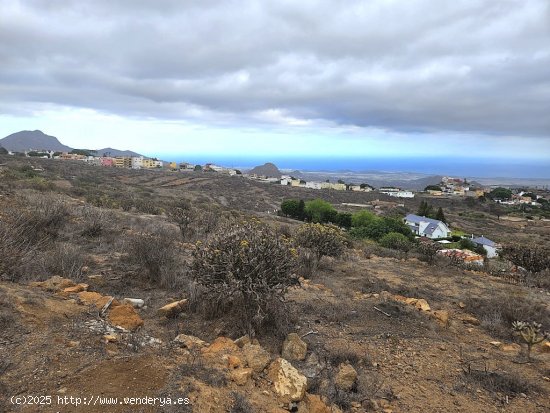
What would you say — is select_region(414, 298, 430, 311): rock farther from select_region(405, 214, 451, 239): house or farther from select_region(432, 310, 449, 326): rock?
select_region(405, 214, 451, 239): house

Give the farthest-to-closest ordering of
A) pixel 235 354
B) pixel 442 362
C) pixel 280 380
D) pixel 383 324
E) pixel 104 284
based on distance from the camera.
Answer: pixel 104 284, pixel 383 324, pixel 442 362, pixel 235 354, pixel 280 380

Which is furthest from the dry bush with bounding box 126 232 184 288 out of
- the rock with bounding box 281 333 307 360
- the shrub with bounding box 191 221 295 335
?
the rock with bounding box 281 333 307 360

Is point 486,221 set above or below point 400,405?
below

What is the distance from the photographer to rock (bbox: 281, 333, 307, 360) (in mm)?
4133

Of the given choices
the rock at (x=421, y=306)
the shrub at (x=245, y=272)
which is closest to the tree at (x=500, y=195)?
the rock at (x=421, y=306)

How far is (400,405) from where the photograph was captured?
3.55 meters

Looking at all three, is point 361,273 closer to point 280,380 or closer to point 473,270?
point 473,270

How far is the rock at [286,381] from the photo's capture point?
128 inches

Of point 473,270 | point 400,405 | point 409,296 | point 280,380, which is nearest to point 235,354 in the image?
point 280,380

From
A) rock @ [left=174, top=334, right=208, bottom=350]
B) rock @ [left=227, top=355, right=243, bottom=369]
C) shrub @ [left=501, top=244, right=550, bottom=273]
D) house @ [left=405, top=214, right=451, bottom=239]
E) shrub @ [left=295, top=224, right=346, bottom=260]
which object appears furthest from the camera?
house @ [left=405, top=214, right=451, bottom=239]

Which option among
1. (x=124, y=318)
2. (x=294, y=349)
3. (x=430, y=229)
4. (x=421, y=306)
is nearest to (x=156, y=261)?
(x=124, y=318)

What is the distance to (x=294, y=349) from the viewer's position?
4172 mm

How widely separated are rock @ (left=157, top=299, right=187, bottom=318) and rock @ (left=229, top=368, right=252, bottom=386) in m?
1.76

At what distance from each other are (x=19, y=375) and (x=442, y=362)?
168 inches
